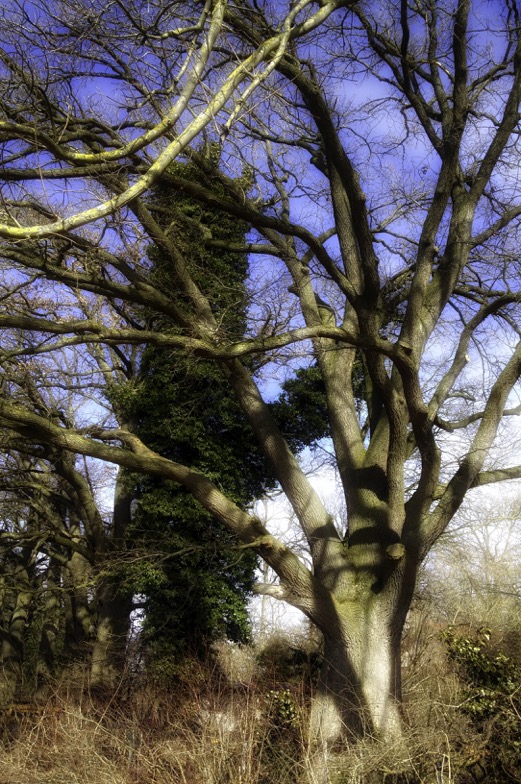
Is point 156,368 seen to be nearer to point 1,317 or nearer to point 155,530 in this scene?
point 155,530

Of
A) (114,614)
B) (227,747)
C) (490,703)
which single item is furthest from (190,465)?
(490,703)

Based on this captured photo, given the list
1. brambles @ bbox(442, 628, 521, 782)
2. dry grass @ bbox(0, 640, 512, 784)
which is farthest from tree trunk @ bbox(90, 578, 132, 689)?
brambles @ bbox(442, 628, 521, 782)

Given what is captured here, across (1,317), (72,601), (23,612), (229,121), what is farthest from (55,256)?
(23,612)

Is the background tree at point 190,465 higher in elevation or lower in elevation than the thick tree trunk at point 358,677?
higher

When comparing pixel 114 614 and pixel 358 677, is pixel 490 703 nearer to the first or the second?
pixel 358 677

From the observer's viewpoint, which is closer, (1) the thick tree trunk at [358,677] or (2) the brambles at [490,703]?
(2) the brambles at [490,703]

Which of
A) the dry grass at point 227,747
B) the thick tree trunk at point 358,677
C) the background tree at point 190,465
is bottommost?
the dry grass at point 227,747

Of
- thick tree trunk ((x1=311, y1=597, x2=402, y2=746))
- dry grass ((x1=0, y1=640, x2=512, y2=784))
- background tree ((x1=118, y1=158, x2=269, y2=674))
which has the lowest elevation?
dry grass ((x1=0, y1=640, x2=512, y2=784))

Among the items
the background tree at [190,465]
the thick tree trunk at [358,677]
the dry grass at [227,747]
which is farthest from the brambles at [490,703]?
the background tree at [190,465]

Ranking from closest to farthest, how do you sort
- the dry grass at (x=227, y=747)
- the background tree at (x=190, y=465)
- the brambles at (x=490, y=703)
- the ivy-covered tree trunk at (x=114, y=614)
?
the dry grass at (x=227, y=747) < the brambles at (x=490, y=703) < the background tree at (x=190, y=465) < the ivy-covered tree trunk at (x=114, y=614)

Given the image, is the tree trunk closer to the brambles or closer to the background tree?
the background tree

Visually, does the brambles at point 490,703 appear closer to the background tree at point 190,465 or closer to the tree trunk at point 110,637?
the background tree at point 190,465

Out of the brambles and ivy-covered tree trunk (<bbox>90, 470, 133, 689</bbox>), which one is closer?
the brambles

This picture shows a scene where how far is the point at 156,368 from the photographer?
41.3ft
